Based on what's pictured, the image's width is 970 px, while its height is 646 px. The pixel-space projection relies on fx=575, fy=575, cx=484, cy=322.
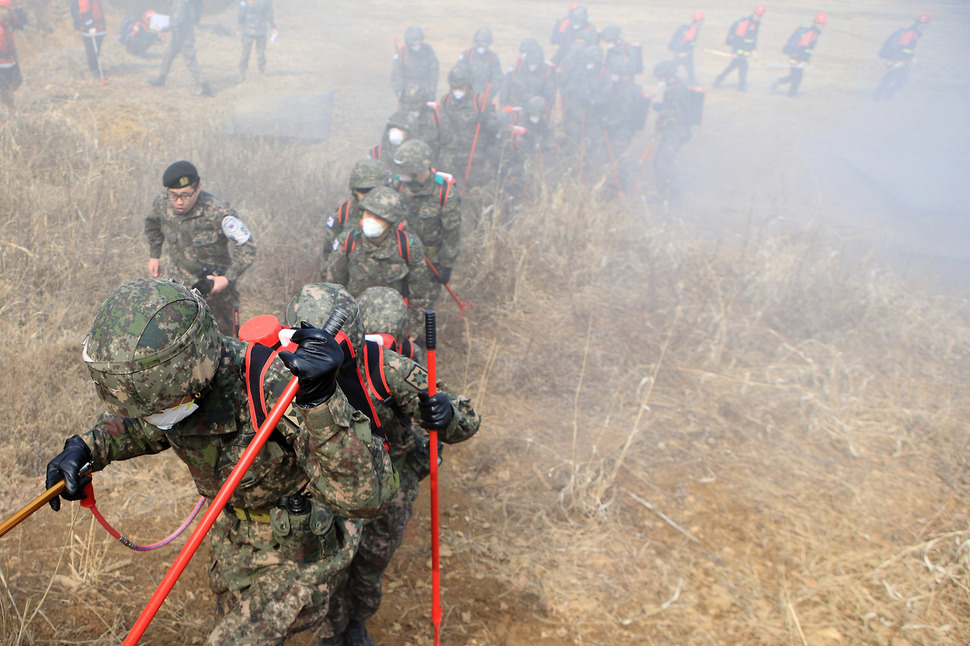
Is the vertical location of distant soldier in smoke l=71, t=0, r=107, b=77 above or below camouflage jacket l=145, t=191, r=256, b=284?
above

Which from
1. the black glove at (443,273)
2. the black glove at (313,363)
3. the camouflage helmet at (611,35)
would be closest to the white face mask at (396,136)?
the black glove at (443,273)

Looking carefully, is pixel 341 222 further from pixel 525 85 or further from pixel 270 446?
pixel 525 85

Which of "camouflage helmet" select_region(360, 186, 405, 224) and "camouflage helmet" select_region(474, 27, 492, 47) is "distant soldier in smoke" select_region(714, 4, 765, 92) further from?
"camouflage helmet" select_region(360, 186, 405, 224)

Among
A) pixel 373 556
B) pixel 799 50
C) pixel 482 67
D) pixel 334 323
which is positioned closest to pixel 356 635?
pixel 373 556

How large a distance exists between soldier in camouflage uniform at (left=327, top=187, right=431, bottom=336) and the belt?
2542 mm

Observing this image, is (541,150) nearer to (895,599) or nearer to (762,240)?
(762,240)

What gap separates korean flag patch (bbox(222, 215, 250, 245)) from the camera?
4.32m

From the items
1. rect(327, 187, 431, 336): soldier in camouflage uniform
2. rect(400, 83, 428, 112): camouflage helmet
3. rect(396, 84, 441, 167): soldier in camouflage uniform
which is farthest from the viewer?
rect(400, 83, 428, 112): camouflage helmet

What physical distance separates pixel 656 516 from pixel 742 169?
11810mm

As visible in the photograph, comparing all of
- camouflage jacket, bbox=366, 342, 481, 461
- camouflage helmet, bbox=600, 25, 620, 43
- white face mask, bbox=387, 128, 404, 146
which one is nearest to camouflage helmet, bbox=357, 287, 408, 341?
camouflage jacket, bbox=366, 342, 481, 461

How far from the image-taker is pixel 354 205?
16.3 ft

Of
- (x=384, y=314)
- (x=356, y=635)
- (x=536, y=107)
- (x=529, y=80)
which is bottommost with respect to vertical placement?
(x=356, y=635)

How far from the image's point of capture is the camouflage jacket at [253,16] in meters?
12.6

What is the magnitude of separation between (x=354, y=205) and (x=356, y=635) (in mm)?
3373
